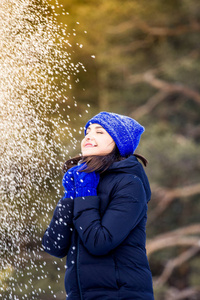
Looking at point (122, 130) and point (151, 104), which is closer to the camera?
point (122, 130)

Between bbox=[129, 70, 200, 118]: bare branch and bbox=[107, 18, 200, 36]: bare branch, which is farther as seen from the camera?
bbox=[129, 70, 200, 118]: bare branch

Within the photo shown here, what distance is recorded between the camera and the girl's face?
2119mm

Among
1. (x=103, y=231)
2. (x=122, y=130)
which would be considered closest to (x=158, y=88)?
(x=122, y=130)

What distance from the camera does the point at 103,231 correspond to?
1831 millimetres

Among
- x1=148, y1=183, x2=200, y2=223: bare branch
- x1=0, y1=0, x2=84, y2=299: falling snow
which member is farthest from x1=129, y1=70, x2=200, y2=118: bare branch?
x1=148, y1=183, x2=200, y2=223: bare branch

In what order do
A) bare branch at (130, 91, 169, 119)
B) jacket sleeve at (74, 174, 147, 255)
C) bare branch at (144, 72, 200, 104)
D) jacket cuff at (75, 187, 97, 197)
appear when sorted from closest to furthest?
1. jacket sleeve at (74, 174, 147, 255)
2. jacket cuff at (75, 187, 97, 197)
3. bare branch at (144, 72, 200, 104)
4. bare branch at (130, 91, 169, 119)

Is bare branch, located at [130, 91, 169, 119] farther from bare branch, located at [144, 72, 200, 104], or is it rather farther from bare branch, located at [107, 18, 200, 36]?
bare branch, located at [107, 18, 200, 36]

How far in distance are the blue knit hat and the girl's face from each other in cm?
3

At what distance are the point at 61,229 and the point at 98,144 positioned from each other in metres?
0.40

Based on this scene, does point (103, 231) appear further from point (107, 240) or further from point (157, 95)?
point (157, 95)

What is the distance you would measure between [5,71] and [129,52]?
575 cm

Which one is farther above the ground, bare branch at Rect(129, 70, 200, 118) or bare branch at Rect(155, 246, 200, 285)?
bare branch at Rect(129, 70, 200, 118)

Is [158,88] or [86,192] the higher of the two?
[86,192]

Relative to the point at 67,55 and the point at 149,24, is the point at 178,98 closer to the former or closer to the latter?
the point at 149,24
